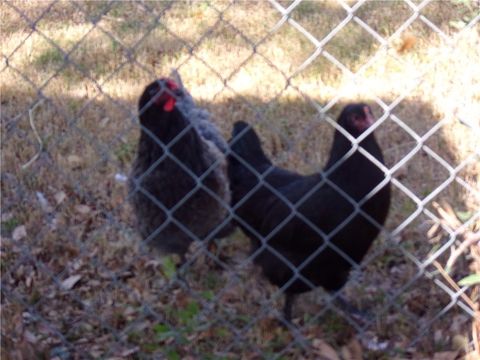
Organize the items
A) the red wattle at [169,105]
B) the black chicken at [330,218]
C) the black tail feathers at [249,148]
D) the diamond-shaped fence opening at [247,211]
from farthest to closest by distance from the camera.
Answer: the black tail feathers at [249,148] → the red wattle at [169,105] → the black chicken at [330,218] → the diamond-shaped fence opening at [247,211]

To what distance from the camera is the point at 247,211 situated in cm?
344

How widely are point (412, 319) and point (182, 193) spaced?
1115 mm

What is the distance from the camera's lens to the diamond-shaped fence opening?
106 inches

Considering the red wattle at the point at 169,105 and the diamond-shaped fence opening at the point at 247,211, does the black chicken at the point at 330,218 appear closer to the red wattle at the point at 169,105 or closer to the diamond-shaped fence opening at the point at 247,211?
the diamond-shaped fence opening at the point at 247,211

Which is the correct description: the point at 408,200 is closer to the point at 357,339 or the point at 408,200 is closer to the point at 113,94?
the point at 357,339

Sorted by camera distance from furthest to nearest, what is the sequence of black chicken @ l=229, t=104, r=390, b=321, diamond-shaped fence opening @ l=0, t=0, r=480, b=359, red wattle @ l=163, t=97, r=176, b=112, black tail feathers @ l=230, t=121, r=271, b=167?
1. black tail feathers @ l=230, t=121, r=271, b=167
2. red wattle @ l=163, t=97, r=176, b=112
3. black chicken @ l=229, t=104, r=390, b=321
4. diamond-shaped fence opening @ l=0, t=0, r=480, b=359

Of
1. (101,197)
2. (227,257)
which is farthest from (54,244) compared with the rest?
(227,257)

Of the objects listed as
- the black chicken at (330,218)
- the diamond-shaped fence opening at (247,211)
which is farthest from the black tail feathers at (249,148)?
the black chicken at (330,218)

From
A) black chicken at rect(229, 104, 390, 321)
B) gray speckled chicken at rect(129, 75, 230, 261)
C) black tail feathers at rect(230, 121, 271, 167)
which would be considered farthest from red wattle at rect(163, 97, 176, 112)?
black chicken at rect(229, 104, 390, 321)

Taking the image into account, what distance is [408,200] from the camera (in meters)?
3.85

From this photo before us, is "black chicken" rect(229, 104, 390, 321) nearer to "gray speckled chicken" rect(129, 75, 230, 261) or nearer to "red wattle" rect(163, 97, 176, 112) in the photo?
"gray speckled chicken" rect(129, 75, 230, 261)

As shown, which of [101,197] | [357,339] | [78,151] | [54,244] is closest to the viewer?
[357,339]

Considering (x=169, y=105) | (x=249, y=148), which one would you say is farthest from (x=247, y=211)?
(x=169, y=105)

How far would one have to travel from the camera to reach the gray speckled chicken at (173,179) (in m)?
3.27
